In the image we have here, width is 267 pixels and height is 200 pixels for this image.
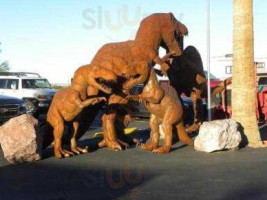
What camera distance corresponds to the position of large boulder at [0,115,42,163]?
865 cm

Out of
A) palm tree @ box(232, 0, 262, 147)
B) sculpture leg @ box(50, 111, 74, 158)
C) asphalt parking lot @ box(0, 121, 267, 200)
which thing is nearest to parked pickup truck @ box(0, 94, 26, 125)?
asphalt parking lot @ box(0, 121, 267, 200)

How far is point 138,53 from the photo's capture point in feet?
36.4

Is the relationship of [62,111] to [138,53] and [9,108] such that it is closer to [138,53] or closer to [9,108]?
[138,53]

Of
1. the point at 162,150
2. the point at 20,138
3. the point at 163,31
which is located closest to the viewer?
the point at 20,138

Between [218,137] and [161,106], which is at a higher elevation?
[161,106]

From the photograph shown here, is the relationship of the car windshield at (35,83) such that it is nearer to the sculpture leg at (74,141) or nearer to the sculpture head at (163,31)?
the sculpture head at (163,31)

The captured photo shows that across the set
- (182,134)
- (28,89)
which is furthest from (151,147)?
(28,89)

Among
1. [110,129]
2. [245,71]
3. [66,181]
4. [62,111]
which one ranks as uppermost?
[245,71]

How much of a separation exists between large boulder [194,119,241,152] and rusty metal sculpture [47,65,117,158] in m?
2.14

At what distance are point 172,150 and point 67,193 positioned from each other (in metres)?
4.25

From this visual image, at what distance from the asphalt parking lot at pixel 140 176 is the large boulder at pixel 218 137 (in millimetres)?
174

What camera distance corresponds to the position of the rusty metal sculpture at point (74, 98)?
923 centimetres

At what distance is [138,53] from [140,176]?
14.3ft

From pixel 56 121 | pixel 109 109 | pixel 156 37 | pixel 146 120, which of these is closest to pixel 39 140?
pixel 56 121
